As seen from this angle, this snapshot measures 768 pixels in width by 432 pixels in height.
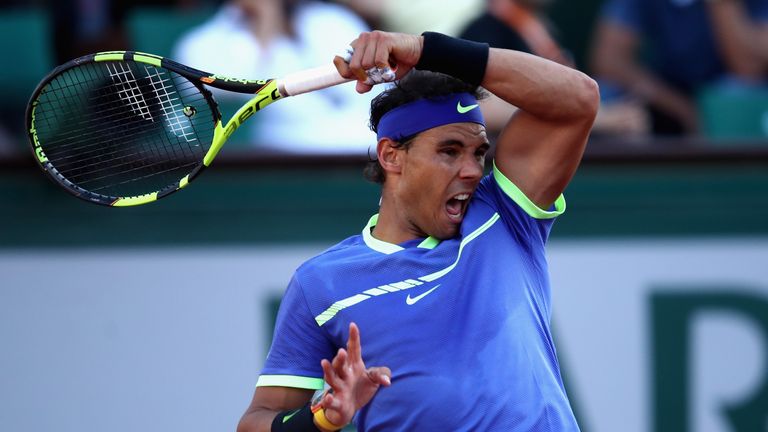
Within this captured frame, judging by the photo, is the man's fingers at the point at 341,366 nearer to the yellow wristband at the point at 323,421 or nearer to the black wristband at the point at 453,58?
the yellow wristband at the point at 323,421

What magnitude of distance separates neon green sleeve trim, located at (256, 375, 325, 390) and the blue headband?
740mm

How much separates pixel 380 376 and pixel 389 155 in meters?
0.82

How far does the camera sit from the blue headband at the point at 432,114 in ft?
11.5

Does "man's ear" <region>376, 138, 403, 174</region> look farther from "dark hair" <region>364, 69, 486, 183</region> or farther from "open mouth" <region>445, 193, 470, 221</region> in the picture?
"open mouth" <region>445, 193, 470, 221</region>

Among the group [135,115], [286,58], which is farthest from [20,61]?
[135,115]

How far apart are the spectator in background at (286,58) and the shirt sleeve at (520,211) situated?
241 centimetres

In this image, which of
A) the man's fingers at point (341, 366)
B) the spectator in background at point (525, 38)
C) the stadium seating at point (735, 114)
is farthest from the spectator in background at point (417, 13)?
the man's fingers at point (341, 366)

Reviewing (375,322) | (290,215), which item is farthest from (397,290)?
(290,215)

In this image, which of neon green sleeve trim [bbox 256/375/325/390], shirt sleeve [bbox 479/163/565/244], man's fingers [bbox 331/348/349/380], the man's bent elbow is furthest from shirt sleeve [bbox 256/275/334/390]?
the man's bent elbow

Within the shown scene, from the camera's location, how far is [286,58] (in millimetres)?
6141

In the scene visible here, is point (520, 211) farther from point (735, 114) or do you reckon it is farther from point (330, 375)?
point (735, 114)

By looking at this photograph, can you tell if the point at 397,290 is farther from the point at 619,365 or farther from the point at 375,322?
the point at 619,365

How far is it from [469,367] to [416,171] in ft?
2.01

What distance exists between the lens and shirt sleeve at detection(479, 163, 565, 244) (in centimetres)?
348
